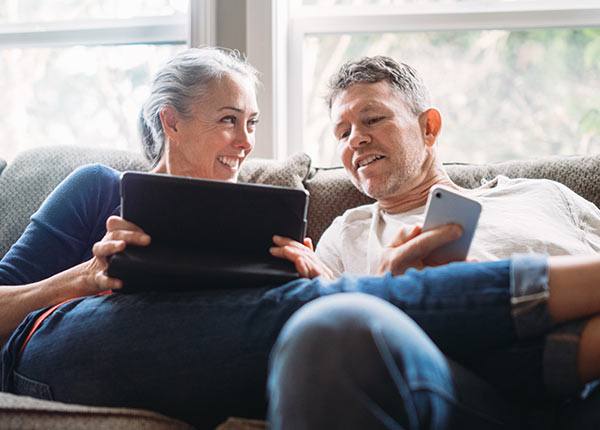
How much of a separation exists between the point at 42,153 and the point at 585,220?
→ 4.96 ft

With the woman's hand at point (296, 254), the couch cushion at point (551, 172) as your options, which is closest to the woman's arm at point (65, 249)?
the woman's hand at point (296, 254)

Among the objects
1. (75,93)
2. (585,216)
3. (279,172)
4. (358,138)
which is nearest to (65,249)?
(279,172)

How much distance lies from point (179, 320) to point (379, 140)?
0.86 m

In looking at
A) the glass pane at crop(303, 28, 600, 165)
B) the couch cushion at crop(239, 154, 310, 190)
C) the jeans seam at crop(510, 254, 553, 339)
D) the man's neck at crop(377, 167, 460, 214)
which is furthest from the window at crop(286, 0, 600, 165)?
the jeans seam at crop(510, 254, 553, 339)

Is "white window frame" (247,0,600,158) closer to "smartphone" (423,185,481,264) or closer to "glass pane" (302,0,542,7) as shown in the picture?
"glass pane" (302,0,542,7)

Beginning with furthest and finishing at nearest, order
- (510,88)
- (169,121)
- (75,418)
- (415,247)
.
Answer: (510,88) → (169,121) → (415,247) → (75,418)

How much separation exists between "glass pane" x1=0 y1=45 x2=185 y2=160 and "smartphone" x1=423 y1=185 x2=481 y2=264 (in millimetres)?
1692

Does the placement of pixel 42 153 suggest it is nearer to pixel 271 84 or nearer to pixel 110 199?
pixel 110 199

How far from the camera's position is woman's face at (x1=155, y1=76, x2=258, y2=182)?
1.86 meters

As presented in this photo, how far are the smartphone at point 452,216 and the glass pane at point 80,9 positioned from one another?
1721 mm

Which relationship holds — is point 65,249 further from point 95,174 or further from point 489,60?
point 489,60

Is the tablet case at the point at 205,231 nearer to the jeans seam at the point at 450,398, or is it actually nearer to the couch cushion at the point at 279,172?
the jeans seam at the point at 450,398

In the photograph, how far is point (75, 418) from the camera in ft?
3.67

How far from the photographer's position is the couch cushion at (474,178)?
191cm
